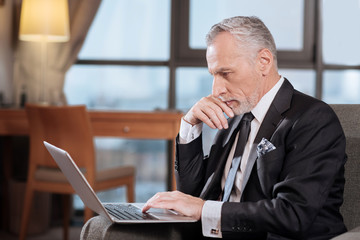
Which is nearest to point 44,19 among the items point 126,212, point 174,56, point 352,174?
point 174,56

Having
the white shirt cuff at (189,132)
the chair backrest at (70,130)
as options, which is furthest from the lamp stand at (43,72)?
the white shirt cuff at (189,132)

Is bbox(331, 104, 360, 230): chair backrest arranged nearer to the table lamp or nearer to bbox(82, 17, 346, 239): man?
bbox(82, 17, 346, 239): man

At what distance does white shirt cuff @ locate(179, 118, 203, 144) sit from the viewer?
1.96m

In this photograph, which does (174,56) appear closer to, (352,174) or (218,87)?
(218,87)

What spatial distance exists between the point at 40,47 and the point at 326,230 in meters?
3.07

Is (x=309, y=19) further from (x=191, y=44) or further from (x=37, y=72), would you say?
(x=37, y=72)

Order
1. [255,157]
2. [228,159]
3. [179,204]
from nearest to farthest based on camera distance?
[179,204] → [255,157] → [228,159]

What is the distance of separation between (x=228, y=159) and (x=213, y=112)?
0.19 metres

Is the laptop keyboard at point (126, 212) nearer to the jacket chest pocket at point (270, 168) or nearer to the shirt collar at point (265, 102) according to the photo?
the jacket chest pocket at point (270, 168)

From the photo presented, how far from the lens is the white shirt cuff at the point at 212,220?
5.24ft

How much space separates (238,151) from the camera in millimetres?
1862

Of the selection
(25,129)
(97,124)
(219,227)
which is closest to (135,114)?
(97,124)

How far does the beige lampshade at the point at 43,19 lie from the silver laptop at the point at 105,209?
239cm

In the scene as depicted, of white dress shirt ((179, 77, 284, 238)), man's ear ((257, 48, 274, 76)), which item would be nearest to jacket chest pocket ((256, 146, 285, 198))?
white dress shirt ((179, 77, 284, 238))
